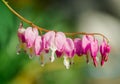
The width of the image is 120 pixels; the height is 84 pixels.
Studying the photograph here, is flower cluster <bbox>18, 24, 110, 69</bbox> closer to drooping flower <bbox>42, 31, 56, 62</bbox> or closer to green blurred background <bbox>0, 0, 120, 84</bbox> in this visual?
drooping flower <bbox>42, 31, 56, 62</bbox>

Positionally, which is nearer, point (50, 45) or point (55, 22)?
point (50, 45)

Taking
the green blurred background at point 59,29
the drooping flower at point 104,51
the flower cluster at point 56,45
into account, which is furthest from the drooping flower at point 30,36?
the green blurred background at point 59,29

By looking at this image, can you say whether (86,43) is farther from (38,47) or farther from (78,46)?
(38,47)

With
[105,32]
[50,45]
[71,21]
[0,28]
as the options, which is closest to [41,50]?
[50,45]

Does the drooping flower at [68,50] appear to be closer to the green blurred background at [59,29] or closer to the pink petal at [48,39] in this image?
the pink petal at [48,39]

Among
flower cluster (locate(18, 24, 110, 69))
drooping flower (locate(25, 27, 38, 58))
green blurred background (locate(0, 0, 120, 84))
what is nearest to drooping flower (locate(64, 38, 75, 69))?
flower cluster (locate(18, 24, 110, 69))

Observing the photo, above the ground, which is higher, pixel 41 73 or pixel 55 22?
pixel 55 22

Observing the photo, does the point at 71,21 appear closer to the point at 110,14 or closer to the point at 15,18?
the point at 110,14

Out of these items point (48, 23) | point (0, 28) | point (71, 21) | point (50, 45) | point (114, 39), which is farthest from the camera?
point (114, 39)
